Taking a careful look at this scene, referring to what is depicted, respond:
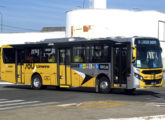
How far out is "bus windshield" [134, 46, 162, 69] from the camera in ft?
69.4

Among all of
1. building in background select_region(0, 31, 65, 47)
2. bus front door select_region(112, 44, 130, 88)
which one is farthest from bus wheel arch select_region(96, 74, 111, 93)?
building in background select_region(0, 31, 65, 47)

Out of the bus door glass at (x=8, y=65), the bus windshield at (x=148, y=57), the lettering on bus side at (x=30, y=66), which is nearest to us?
the bus windshield at (x=148, y=57)

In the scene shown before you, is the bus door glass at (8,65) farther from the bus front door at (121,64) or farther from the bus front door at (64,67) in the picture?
the bus front door at (121,64)

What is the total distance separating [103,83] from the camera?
2272 cm

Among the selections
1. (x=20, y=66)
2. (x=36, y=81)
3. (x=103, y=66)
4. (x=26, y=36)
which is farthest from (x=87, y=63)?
(x=26, y=36)

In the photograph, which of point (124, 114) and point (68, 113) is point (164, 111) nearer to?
point (124, 114)

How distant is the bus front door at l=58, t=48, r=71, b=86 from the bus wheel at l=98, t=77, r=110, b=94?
2.54 m

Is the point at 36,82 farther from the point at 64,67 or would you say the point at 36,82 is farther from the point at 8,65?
the point at 64,67

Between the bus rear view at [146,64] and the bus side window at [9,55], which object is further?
the bus side window at [9,55]

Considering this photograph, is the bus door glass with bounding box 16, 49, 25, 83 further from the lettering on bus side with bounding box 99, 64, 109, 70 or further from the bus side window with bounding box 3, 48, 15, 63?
the lettering on bus side with bounding box 99, 64, 109, 70

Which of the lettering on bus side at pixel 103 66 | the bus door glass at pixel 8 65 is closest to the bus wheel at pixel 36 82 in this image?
the bus door glass at pixel 8 65

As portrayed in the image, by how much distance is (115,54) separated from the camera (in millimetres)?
21906

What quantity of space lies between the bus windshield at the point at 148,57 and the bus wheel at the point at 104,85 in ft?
7.71

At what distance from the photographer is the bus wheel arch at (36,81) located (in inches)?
1045
